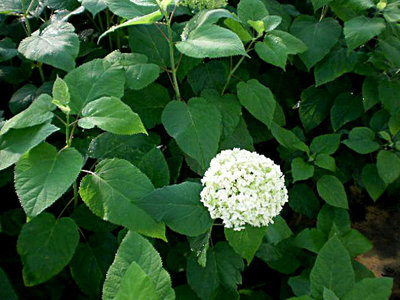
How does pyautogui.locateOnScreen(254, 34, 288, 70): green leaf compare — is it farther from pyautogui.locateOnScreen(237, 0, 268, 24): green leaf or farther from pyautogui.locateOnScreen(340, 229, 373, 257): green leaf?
pyautogui.locateOnScreen(340, 229, 373, 257): green leaf

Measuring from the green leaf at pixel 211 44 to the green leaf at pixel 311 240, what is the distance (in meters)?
1.02

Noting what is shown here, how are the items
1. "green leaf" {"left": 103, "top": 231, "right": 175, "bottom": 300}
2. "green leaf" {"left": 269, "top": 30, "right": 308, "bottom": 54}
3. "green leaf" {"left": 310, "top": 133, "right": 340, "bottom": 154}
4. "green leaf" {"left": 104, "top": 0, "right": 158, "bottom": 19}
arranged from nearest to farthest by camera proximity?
"green leaf" {"left": 103, "top": 231, "right": 175, "bottom": 300} < "green leaf" {"left": 104, "top": 0, "right": 158, "bottom": 19} < "green leaf" {"left": 269, "top": 30, "right": 308, "bottom": 54} < "green leaf" {"left": 310, "top": 133, "right": 340, "bottom": 154}

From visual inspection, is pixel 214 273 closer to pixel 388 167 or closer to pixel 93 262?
pixel 93 262

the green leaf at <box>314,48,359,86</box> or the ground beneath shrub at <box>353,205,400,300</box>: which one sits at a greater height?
the green leaf at <box>314,48,359,86</box>

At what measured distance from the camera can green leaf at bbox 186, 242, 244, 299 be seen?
1521 millimetres

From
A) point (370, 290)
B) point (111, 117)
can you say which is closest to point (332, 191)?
point (370, 290)

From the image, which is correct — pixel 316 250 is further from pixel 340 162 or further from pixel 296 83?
pixel 296 83

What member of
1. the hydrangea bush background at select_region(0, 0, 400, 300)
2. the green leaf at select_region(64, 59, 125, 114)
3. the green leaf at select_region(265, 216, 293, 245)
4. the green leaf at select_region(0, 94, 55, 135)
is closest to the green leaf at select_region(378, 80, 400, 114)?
the hydrangea bush background at select_region(0, 0, 400, 300)

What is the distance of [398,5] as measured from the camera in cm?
194

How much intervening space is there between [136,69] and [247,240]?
0.72 meters

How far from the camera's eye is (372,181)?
2.03 m

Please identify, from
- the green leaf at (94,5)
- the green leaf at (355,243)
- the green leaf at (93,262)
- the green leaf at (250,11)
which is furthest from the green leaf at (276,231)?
the green leaf at (94,5)

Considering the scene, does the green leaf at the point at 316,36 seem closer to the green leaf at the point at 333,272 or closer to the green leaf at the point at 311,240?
the green leaf at the point at 311,240

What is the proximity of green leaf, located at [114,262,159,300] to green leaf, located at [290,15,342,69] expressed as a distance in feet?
4.50
